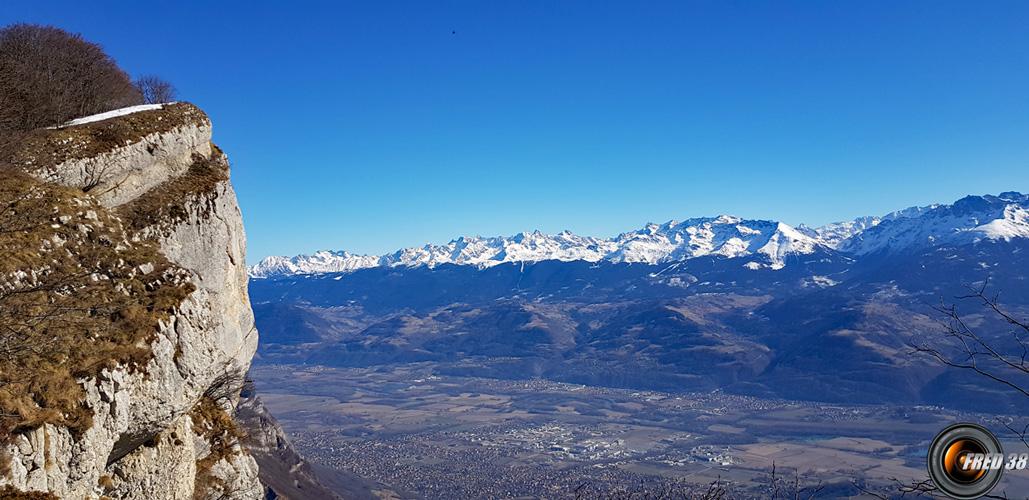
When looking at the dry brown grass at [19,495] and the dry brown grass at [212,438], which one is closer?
the dry brown grass at [19,495]

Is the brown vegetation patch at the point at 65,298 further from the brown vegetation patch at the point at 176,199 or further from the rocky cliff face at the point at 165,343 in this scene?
the brown vegetation patch at the point at 176,199

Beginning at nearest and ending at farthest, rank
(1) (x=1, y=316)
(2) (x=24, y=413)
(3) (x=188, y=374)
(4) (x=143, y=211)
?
1. (2) (x=24, y=413)
2. (1) (x=1, y=316)
3. (3) (x=188, y=374)
4. (4) (x=143, y=211)

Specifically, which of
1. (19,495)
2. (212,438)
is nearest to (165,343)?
(19,495)

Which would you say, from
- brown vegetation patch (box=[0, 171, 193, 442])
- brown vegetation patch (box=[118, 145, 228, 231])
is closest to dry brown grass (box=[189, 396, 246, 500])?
brown vegetation patch (box=[0, 171, 193, 442])

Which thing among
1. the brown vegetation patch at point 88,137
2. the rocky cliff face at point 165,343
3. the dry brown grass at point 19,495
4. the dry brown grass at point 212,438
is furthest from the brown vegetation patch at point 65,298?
the dry brown grass at point 212,438

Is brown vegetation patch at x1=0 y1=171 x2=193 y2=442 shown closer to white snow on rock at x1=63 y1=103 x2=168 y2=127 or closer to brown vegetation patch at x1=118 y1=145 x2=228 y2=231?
brown vegetation patch at x1=118 y1=145 x2=228 y2=231

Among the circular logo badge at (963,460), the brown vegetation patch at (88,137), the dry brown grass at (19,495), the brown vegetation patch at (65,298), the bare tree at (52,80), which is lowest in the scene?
the dry brown grass at (19,495)

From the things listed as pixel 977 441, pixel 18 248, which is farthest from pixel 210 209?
pixel 977 441

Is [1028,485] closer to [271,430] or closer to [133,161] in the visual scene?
[271,430]
